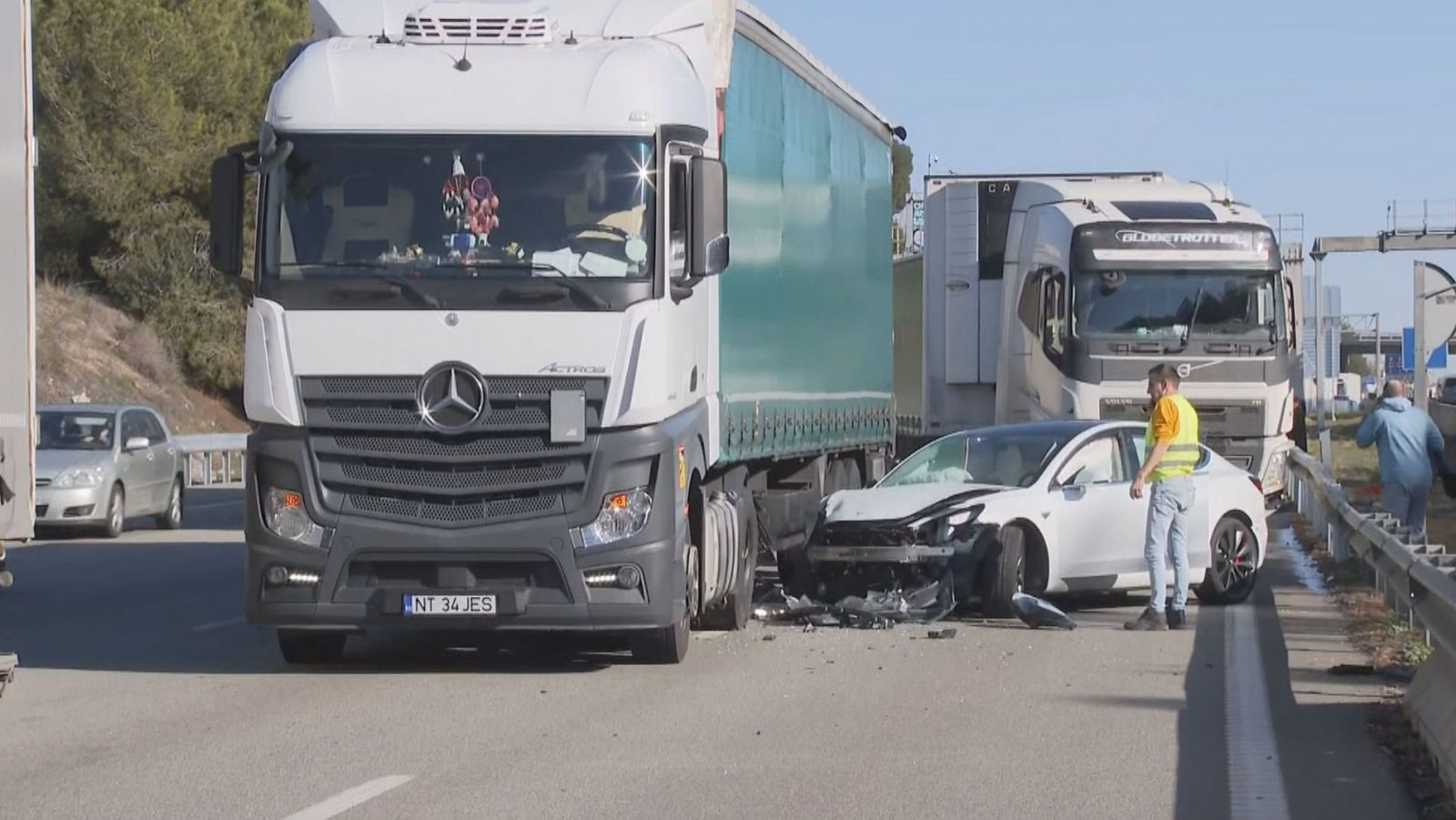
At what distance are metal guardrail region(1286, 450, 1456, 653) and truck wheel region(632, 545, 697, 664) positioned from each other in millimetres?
3969

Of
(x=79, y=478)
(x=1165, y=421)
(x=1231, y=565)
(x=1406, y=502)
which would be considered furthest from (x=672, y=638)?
(x=79, y=478)

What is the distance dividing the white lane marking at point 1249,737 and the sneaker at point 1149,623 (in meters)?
0.46

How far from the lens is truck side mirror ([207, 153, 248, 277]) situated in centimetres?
1157

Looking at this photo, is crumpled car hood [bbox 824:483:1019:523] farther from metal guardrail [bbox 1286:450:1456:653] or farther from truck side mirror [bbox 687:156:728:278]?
truck side mirror [bbox 687:156:728:278]

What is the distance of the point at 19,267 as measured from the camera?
10172 mm

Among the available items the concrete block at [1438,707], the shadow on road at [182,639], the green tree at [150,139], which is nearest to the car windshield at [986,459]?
the shadow on road at [182,639]

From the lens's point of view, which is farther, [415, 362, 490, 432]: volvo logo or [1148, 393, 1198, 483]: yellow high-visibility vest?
[1148, 393, 1198, 483]: yellow high-visibility vest

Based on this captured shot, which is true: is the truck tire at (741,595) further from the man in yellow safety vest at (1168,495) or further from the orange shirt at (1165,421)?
the orange shirt at (1165,421)

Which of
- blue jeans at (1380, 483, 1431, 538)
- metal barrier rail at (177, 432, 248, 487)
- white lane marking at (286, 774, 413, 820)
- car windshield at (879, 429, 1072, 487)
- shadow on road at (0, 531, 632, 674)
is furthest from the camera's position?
metal barrier rail at (177, 432, 248, 487)

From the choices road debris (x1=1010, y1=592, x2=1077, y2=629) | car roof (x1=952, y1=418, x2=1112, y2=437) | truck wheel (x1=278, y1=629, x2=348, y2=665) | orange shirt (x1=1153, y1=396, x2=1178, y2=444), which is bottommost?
road debris (x1=1010, y1=592, x2=1077, y2=629)

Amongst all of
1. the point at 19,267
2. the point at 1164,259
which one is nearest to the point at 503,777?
the point at 19,267

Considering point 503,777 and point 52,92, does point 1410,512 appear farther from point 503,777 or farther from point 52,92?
point 52,92

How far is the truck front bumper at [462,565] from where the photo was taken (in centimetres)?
1133

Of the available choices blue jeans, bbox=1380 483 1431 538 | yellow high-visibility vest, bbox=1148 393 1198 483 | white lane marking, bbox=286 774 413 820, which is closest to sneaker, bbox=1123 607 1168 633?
yellow high-visibility vest, bbox=1148 393 1198 483
